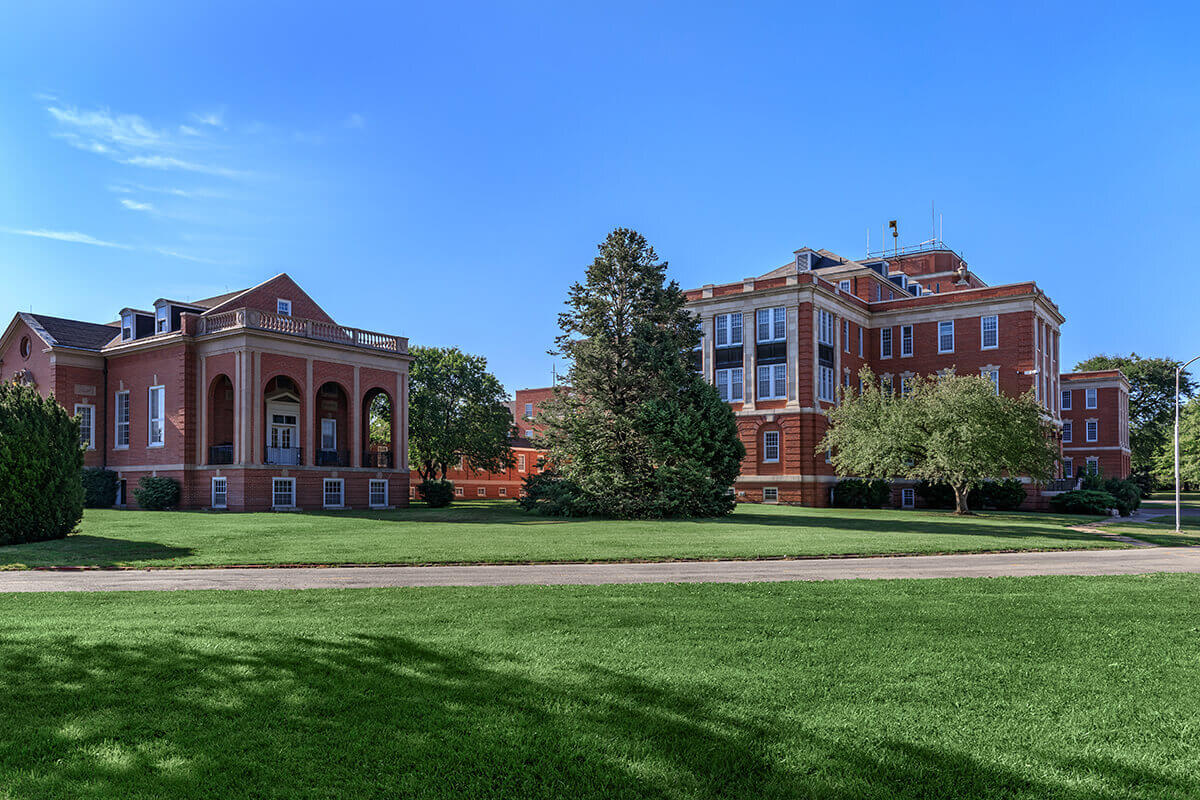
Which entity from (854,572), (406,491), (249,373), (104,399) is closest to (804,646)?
(854,572)

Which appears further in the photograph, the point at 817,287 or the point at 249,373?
the point at 817,287

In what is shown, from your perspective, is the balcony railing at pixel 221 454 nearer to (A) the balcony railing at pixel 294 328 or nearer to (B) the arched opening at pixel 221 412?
(B) the arched opening at pixel 221 412

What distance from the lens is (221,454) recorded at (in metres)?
39.8

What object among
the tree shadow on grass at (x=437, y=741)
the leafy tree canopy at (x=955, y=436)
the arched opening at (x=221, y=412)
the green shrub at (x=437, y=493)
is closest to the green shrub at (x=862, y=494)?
the leafy tree canopy at (x=955, y=436)

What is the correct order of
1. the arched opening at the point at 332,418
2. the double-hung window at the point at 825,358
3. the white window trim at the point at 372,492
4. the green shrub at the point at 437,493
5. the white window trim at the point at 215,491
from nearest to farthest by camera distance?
the white window trim at the point at 215,491
the white window trim at the point at 372,492
the arched opening at the point at 332,418
the green shrub at the point at 437,493
the double-hung window at the point at 825,358

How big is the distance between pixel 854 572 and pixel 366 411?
34087mm

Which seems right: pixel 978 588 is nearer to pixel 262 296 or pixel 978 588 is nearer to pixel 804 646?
pixel 804 646

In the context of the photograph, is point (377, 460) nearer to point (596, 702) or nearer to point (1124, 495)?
point (596, 702)

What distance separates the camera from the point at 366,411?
4528 cm

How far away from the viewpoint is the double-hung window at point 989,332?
181 feet

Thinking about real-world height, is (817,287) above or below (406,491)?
above

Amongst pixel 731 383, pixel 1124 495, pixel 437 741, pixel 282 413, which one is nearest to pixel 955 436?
pixel 1124 495

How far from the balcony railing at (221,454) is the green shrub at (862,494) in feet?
111

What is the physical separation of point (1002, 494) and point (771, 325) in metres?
16.7
